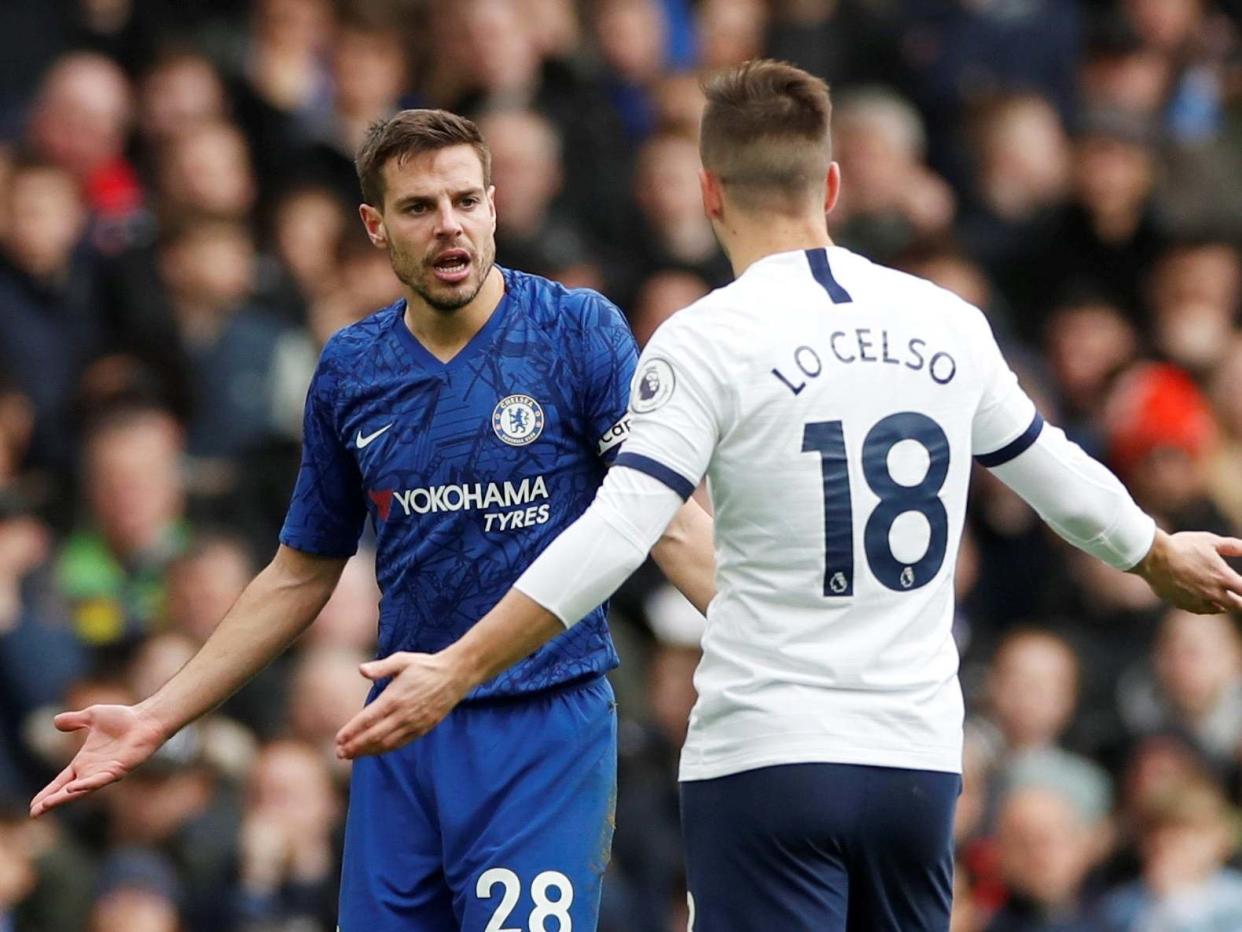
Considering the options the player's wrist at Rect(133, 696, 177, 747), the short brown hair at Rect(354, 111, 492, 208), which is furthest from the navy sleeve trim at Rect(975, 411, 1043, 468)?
the player's wrist at Rect(133, 696, 177, 747)

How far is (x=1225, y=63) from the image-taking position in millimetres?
14617

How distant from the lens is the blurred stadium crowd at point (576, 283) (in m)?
9.80

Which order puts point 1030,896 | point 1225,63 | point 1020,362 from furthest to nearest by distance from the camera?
point 1225,63, point 1020,362, point 1030,896

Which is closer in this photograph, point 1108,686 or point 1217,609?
point 1217,609

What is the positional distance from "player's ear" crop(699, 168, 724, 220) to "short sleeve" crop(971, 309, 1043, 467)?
59cm

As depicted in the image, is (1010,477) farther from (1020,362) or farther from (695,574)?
(1020,362)

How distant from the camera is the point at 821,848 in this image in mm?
5359

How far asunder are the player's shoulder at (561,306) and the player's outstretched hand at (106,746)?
1378mm

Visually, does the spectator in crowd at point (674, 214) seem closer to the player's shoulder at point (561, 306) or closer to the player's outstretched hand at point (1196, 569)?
the player's shoulder at point (561, 306)

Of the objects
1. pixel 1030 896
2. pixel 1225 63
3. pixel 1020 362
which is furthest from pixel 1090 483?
pixel 1225 63

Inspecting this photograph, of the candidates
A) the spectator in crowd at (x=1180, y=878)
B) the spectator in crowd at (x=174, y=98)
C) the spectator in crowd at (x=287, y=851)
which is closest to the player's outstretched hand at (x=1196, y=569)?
the spectator in crowd at (x=287, y=851)

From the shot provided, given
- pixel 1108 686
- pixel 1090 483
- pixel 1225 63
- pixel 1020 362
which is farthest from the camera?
pixel 1225 63

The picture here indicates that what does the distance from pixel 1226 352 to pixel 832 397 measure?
7.82 metres

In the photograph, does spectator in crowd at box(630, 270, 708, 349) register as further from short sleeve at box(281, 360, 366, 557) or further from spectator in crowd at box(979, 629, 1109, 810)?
short sleeve at box(281, 360, 366, 557)
